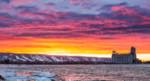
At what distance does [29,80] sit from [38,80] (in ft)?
6.80

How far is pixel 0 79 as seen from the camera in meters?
57.6

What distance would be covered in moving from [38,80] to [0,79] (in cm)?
823

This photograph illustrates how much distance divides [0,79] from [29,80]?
616 cm

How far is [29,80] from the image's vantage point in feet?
205

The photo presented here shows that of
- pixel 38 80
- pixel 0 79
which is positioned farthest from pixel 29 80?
pixel 0 79

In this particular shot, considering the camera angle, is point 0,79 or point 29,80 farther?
point 29,80

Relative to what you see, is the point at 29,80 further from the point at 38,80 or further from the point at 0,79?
the point at 0,79

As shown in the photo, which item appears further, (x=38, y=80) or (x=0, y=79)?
(x=38, y=80)

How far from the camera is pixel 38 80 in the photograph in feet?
210
